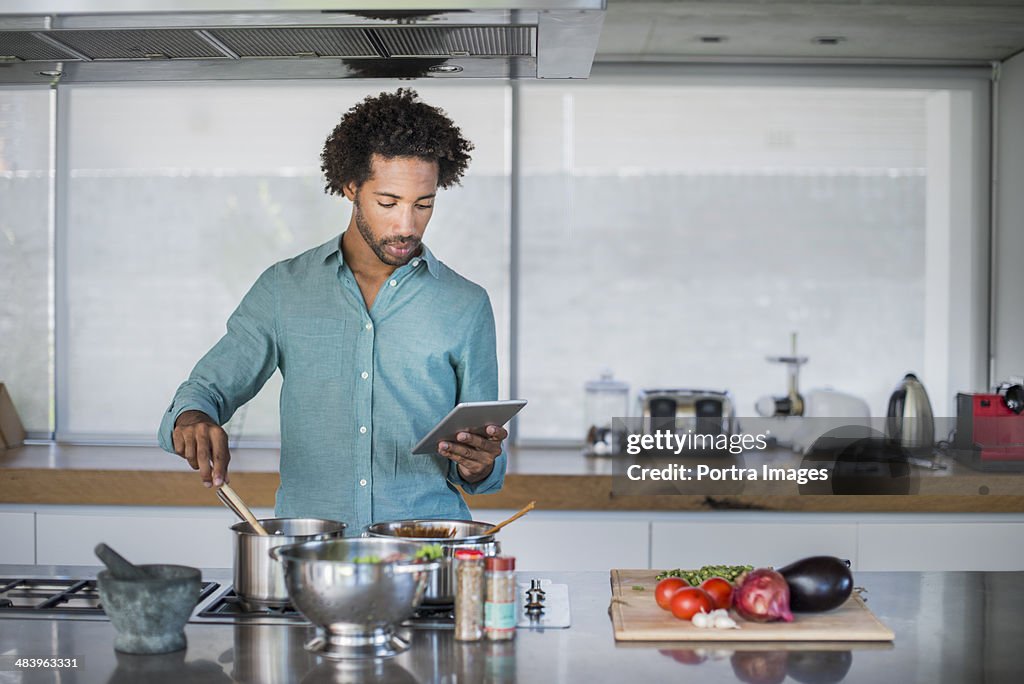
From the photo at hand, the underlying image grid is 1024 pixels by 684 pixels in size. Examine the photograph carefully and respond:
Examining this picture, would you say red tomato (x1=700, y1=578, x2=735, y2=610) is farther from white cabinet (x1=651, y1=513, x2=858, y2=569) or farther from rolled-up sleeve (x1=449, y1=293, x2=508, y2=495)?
white cabinet (x1=651, y1=513, x2=858, y2=569)

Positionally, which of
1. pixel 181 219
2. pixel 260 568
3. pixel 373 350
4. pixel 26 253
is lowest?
pixel 260 568

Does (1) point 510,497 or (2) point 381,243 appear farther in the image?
(1) point 510,497

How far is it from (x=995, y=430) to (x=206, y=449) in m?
2.54

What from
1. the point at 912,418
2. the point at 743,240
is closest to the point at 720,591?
the point at 912,418

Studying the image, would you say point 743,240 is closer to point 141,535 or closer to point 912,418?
point 912,418

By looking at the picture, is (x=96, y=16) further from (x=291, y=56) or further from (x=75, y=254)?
(x=75, y=254)

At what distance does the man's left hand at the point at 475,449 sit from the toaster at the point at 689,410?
4.94ft

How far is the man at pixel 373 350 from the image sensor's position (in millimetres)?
2303

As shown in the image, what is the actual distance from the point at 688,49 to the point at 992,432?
1546 millimetres

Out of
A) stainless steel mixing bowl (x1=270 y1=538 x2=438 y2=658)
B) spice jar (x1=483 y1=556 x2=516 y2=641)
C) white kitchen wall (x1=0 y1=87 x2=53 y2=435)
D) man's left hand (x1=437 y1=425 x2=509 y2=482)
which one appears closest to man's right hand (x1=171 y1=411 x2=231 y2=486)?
stainless steel mixing bowl (x1=270 y1=538 x2=438 y2=658)

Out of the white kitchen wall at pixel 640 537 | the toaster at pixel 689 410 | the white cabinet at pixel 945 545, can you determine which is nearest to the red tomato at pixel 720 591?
the white kitchen wall at pixel 640 537

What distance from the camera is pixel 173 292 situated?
155 inches

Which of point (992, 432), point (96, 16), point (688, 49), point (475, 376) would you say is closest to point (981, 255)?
point (992, 432)

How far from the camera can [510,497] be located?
10.7 feet
